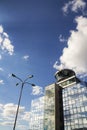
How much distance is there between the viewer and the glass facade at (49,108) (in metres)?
68.1

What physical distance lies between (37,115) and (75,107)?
2619 centimetres

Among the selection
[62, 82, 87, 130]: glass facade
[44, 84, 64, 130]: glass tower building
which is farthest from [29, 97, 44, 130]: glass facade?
[62, 82, 87, 130]: glass facade

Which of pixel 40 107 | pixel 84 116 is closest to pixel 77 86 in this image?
pixel 84 116

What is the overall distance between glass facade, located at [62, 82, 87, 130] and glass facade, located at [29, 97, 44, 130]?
16.7 metres

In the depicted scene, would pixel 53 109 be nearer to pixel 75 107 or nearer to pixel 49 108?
pixel 49 108

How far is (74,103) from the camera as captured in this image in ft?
215

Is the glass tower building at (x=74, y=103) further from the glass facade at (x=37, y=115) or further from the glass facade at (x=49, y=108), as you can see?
the glass facade at (x=37, y=115)

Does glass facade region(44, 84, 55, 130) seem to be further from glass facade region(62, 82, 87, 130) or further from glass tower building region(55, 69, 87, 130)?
glass facade region(62, 82, 87, 130)

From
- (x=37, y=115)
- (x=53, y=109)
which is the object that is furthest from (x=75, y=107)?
(x=37, y=115)

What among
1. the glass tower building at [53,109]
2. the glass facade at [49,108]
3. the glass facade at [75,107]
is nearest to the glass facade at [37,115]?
the glass facade at [49,108]

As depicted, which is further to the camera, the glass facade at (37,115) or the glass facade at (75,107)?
the glass facade at (37,115)

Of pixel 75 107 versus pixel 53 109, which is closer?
pixel 75 107

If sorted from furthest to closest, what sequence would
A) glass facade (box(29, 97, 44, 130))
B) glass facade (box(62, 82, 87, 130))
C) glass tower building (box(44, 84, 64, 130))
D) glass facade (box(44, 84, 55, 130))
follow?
glass facade (box(29, 97, 44, 130)) → glass facade (box(44, 84, 55, 130)) → glass tower building (box(44, 84, 64, 130)) → glass facade (box(62, 82, 87, 130))

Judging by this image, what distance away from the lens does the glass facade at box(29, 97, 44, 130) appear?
8012 cm
